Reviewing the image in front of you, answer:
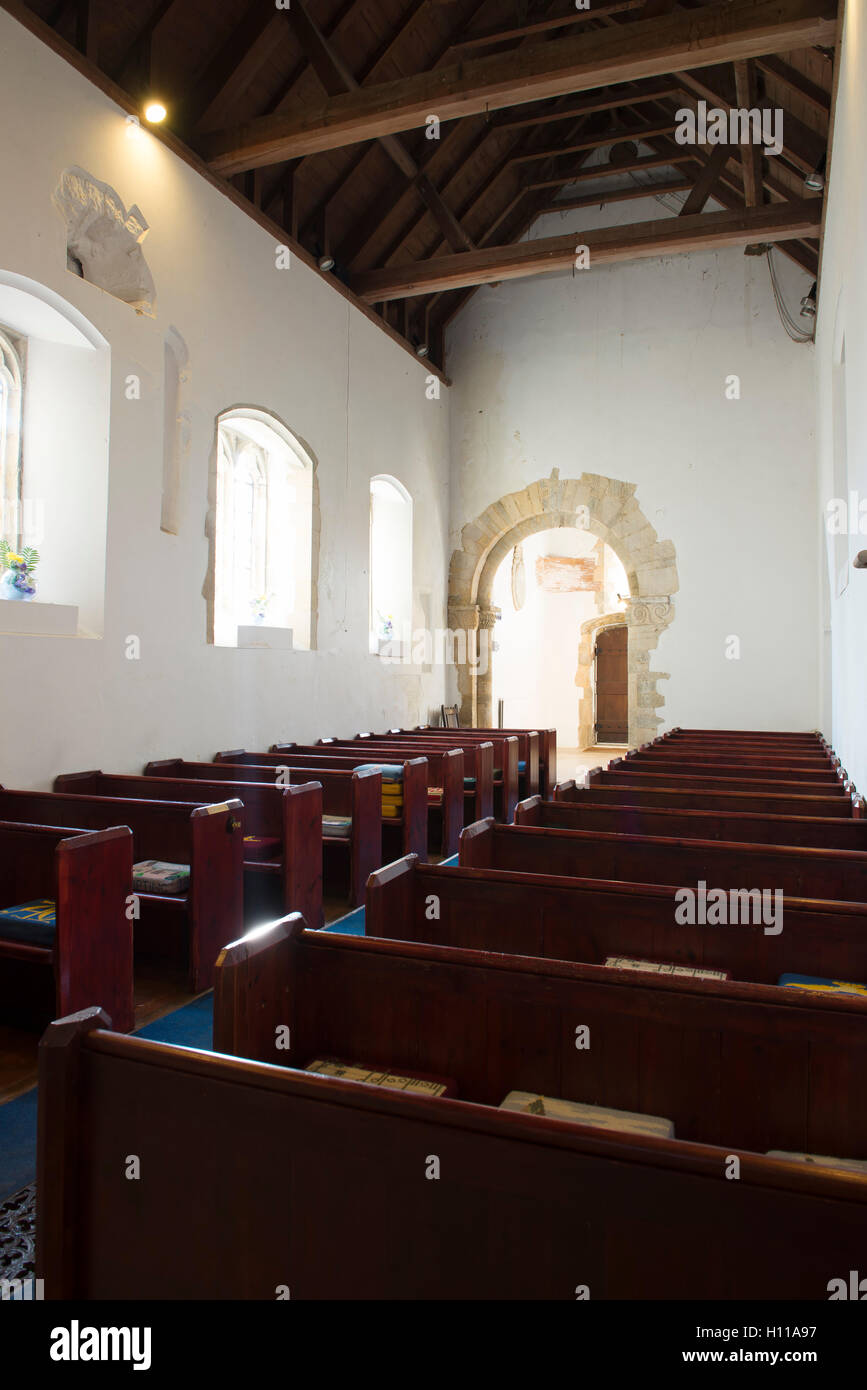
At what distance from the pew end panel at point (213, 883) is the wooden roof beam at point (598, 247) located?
19.7 ft

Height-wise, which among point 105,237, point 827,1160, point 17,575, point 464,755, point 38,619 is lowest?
point 827,1160

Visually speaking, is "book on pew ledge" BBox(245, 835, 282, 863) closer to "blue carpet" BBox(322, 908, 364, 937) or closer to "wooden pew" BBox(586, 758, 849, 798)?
"blue carpet" BBox(322, 908, 364, 937)

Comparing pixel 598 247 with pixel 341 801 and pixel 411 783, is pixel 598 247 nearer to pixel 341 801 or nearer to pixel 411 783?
pixel 411 783

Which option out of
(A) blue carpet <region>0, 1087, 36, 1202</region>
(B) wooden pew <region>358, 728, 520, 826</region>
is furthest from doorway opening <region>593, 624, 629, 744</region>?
(A) blue carpet <region>0, 1087, 36, 1202</region>

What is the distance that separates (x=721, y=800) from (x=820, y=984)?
2.15 metres

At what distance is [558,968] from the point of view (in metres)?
1.65

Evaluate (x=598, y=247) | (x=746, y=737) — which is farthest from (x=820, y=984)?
(x=598, y=247)

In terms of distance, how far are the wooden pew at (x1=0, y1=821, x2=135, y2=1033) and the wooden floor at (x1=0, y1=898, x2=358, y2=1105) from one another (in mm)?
129

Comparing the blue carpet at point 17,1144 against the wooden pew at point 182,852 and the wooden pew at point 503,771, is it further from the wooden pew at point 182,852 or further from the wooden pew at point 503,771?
the wooden pew at point 503,771

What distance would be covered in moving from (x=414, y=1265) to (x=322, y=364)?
706cm

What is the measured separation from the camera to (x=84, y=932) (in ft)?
8.80

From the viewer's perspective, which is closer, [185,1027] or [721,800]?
[185,1027]

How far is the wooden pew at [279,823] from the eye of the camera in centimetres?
374

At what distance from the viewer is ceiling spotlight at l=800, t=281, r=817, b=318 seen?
329 inches
